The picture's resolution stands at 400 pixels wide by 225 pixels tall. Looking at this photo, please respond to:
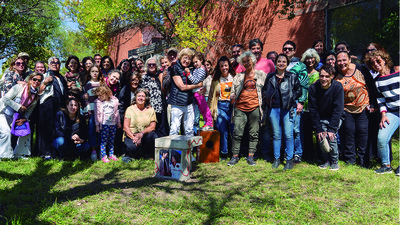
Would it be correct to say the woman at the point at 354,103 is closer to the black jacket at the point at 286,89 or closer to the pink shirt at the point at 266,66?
the black jacket at the point at 286,89

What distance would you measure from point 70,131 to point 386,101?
570 cm

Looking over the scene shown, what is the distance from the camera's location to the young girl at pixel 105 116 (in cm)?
579

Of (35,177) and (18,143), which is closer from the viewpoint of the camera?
(35,177)

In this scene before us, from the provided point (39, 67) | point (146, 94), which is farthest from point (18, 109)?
point (146, 94)

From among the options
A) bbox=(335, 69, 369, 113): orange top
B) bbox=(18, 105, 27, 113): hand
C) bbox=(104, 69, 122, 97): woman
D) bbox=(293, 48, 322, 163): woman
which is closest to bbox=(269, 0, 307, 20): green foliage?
bbox=(293, 48, 322, 163): woman

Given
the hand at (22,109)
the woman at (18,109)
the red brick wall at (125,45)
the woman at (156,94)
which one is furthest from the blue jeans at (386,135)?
the red brick wall at (125,45)

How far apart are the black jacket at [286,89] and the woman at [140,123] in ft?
7.47

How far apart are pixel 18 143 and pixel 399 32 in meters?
9.37

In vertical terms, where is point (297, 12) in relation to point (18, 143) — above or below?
above

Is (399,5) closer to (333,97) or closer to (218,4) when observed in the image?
(333,97)

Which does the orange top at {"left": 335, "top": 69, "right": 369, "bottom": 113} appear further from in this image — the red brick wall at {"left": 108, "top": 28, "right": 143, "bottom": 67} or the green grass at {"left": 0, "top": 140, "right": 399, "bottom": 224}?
the red brick wall at {"left": 108, "top": 28, "right": 143, "bottom": 67}

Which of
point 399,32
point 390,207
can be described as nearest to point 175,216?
point 390,207

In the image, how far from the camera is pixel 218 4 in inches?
545

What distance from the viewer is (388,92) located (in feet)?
15.8
